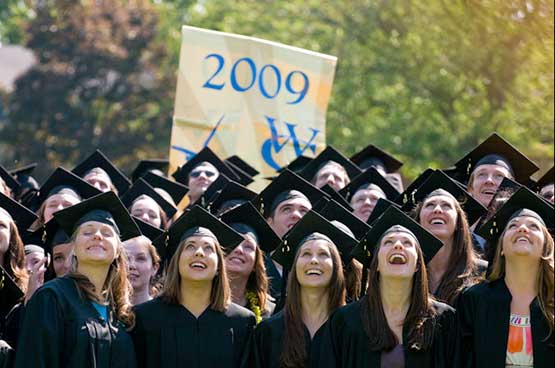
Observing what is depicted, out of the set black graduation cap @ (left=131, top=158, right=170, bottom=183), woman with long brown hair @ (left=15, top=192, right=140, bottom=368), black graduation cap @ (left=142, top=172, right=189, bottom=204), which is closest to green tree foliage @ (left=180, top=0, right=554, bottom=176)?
black graduation cap @ (left=131, top=158, right=170, bottom=183)

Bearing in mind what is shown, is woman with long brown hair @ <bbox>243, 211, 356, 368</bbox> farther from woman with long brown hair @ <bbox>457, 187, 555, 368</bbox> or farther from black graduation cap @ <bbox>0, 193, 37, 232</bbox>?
black graduation cap @ <bbox>0, 193, 37, 232</bbox>

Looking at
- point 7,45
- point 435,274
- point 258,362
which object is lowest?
point 258,362

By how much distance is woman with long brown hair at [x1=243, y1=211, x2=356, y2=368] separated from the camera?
866cm

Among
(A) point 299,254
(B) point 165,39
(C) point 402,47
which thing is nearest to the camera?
(A) point 299,254

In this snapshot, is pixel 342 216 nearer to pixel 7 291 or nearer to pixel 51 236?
pixel 51 236

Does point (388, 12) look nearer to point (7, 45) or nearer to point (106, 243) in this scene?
point (106, 243)

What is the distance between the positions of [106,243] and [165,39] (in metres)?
24.9

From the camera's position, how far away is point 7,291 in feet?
28.5

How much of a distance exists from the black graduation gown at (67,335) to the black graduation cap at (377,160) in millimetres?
5030

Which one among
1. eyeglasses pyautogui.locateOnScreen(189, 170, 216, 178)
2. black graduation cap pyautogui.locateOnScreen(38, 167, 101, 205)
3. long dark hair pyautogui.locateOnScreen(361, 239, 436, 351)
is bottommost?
long dark hair pyautogui.locateOnScreen(361, 239, 436, 351)

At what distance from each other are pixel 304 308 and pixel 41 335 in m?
1.68

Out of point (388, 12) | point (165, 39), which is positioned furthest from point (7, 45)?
point (388, 12)

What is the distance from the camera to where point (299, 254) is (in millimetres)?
8914

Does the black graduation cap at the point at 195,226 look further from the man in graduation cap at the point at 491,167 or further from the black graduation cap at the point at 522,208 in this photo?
the man in graduation cap at the point at 491,167
